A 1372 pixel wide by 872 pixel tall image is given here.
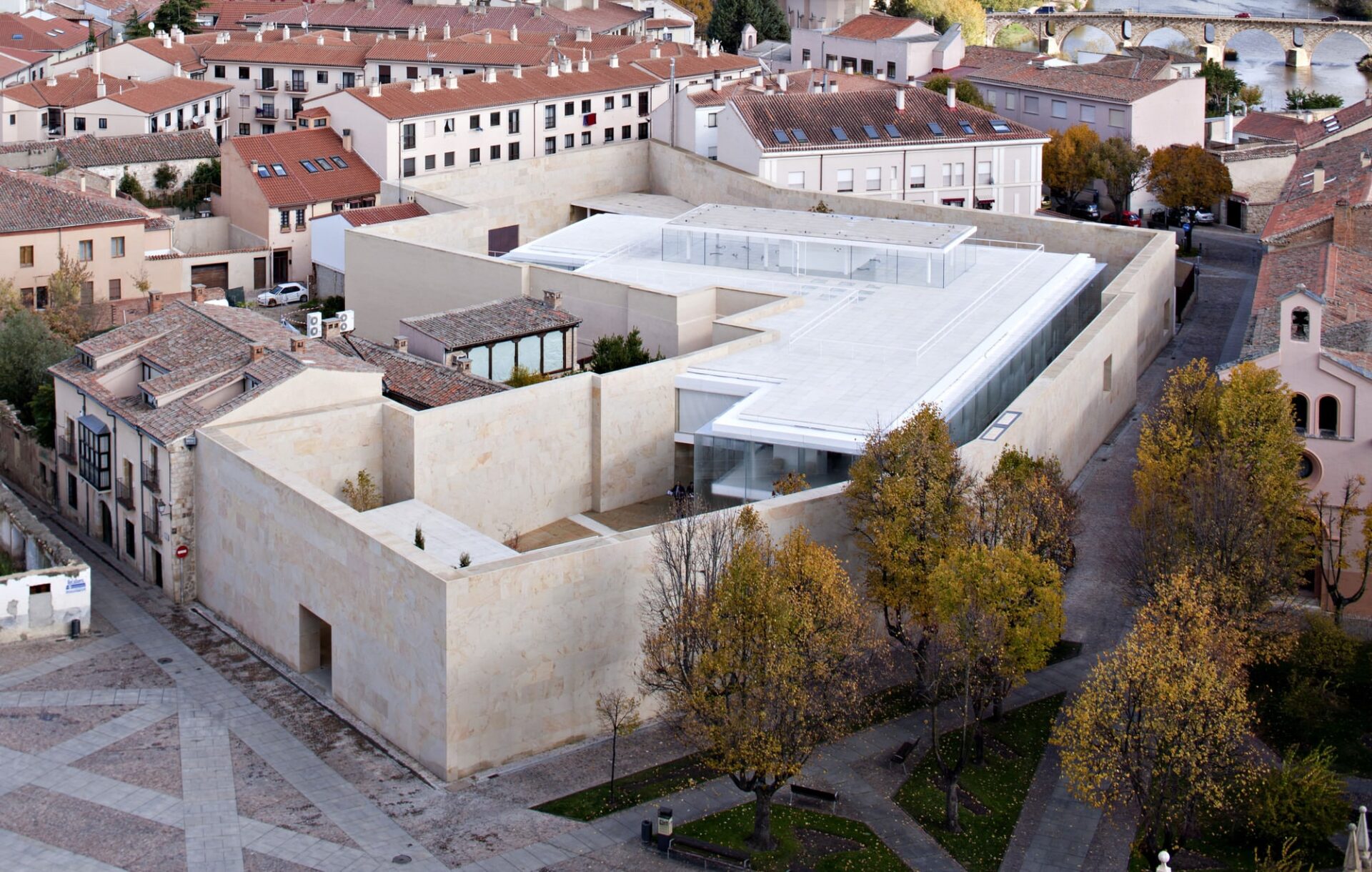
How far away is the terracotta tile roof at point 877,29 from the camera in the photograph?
95.9 meters

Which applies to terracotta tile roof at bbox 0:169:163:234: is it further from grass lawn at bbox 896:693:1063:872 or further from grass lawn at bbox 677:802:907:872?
grass lawn at bbox 896:693:1063:872

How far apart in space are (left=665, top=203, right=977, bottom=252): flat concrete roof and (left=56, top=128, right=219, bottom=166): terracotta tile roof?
27.3 meters

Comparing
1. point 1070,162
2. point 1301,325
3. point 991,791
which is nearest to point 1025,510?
point 991,791

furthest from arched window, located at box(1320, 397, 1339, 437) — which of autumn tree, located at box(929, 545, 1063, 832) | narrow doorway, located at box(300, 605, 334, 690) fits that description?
narrow doorway, located at box(300, 605, 334, 690)

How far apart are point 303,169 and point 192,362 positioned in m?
27.6

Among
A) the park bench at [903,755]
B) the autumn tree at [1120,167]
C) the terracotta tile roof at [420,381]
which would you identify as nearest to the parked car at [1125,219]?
the autumn tree at [1120,167]

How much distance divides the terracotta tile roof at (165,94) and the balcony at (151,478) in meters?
43.5

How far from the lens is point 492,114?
242ft

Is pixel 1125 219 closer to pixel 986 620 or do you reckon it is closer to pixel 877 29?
pixel 877 29

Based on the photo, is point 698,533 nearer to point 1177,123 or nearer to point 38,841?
point 38,841

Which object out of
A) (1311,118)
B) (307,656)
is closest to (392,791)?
(307,656)

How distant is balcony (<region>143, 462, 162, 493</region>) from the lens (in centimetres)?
4091

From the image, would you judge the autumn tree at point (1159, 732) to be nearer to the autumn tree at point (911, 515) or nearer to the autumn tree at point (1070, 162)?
the autumn tree at point (911, 515)

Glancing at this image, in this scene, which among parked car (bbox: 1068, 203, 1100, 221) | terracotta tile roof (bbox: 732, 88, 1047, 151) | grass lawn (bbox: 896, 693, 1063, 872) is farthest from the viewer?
parked car (bbox: 1068, 203, 1100, 221)
